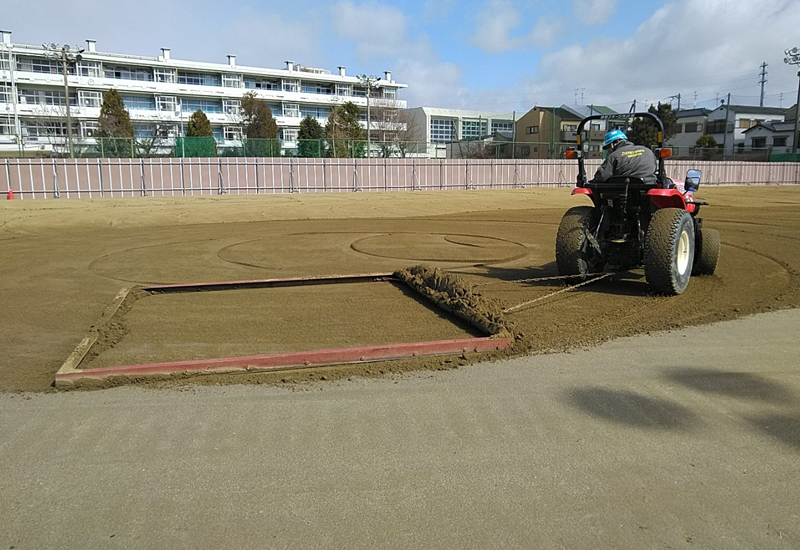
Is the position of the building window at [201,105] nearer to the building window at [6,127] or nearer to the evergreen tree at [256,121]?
the evergreen tree at [256,121]

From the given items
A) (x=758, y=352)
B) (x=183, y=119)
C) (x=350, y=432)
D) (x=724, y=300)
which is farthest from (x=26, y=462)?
(x=183, y=119)

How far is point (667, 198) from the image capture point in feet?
26.2

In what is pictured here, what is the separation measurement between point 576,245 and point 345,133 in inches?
1887

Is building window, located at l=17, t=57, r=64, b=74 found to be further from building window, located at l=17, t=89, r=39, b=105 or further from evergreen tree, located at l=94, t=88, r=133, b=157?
evergreen tree, located at l=94, t=88, r=133, b=157

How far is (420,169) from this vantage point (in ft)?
114

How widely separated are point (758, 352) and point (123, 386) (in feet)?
18.5

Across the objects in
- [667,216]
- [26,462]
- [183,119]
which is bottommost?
[26,462]

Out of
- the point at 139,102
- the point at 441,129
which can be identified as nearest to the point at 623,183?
the point at 139,102

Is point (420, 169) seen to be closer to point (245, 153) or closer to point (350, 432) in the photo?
point (245, 153)

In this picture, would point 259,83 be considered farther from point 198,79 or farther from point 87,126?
point 87,126

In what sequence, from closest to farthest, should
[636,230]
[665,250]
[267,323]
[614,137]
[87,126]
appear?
[267,323], [665,250], [614,137], [636,230], [87,126]

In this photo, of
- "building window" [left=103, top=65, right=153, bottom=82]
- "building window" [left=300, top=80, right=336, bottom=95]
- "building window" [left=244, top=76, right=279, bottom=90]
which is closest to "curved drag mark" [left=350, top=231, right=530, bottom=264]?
"building window" [left=103, top=65, right=153, bottom=82]

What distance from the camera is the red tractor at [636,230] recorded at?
7.66 meters

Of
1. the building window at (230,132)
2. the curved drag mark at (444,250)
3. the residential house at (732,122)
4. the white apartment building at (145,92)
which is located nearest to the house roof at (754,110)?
the residential house at (732,122)
